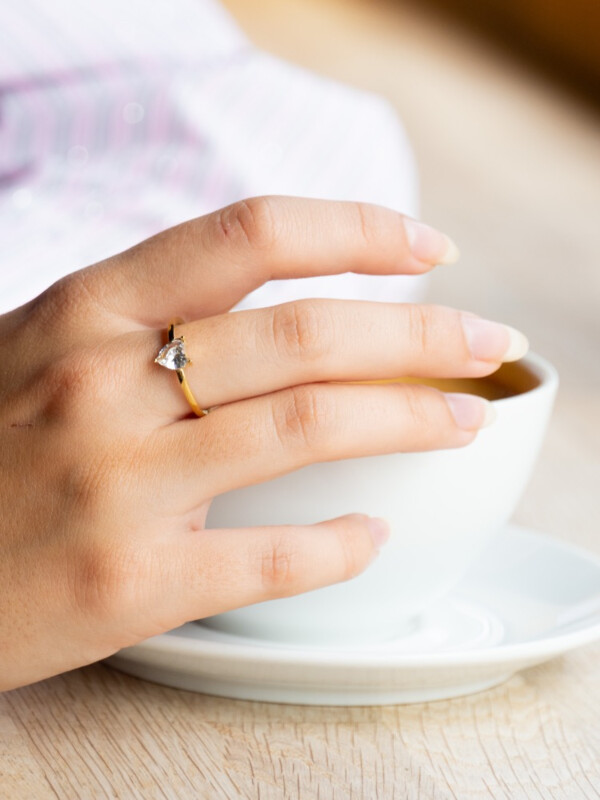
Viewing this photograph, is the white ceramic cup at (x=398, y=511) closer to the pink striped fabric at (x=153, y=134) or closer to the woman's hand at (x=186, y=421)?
the woman's hand at (x=186, y=421)

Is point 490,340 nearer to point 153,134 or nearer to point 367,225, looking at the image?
point 367,225

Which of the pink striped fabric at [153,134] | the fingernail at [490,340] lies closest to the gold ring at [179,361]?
the fingernail at [490,340]

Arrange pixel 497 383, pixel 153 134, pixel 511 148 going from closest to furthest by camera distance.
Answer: pixel 497 383 → pixel 153 134 → pixel 511 148

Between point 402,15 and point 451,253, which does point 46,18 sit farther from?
point 402,15

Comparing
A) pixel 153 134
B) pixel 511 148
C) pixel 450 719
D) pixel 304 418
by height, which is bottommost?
pixel 450 719

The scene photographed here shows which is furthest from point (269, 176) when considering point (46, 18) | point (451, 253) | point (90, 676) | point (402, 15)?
point (402, 15)

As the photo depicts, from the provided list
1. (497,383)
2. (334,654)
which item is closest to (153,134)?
(497,383)

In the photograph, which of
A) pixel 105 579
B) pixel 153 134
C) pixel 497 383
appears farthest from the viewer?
pixel 153 134

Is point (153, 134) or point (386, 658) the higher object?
point (153, 134)
